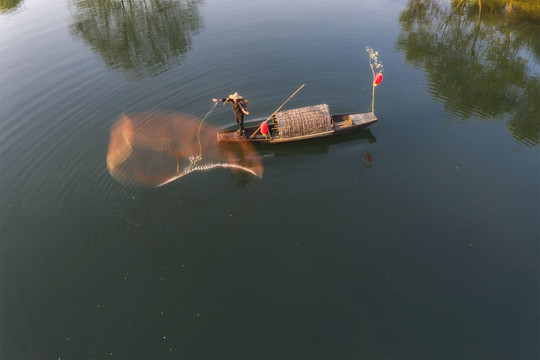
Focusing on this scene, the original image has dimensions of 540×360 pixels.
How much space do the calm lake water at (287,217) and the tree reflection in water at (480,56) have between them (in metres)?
0.13

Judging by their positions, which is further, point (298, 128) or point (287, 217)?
point (298, 128)

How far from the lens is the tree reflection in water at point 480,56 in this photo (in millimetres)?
14398

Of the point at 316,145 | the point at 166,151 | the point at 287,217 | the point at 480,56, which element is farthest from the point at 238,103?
the point at 480,56

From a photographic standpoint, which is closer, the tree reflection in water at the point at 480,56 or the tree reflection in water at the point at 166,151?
the tree reflection in water at the point at 166,151

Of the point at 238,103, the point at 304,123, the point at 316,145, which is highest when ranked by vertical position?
the point at 238,103

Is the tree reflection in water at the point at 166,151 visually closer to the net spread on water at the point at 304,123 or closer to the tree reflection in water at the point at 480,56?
the net spread on water at the point at 304,123

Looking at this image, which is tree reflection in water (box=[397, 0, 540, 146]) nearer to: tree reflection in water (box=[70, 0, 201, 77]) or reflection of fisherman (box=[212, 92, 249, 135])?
reflection of fisherman (box=[212, 92, 249, 135])

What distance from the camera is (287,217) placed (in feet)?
33.9

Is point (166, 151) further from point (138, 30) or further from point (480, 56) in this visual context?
point (480, 56)

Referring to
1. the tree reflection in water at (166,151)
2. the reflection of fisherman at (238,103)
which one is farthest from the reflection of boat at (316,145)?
the reflection of fisherman at (238,103)

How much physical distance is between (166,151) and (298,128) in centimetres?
532

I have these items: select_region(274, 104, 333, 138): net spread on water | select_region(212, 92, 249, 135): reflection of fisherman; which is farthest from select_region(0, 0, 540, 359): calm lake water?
select_region(212, 92, 249, 135): reflection of fisherman

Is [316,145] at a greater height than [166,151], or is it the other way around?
[166,151]

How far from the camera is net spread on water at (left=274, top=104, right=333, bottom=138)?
40.4ft
